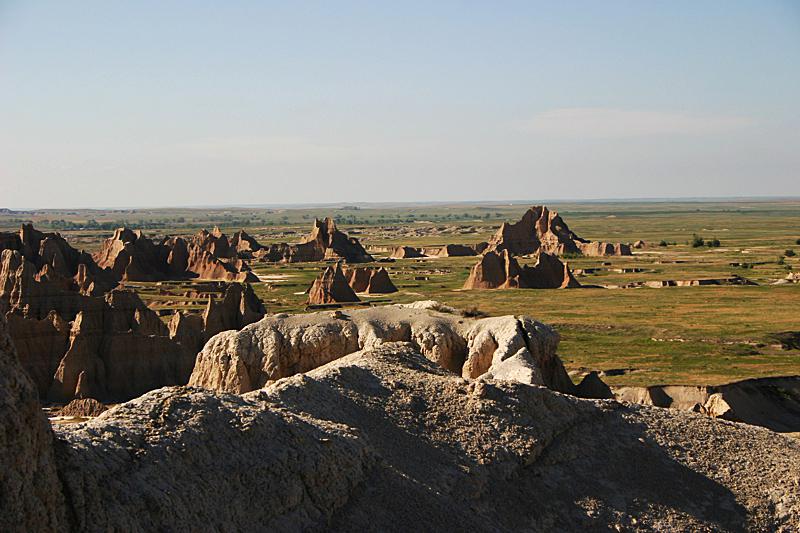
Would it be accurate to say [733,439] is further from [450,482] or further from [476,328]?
[476,328]

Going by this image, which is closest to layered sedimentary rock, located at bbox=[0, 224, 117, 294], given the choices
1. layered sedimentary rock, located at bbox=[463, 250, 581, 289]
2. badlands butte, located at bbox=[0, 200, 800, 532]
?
badlands butte, located at bbox=[0, 200, 800, 532]

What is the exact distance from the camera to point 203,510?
519 inches

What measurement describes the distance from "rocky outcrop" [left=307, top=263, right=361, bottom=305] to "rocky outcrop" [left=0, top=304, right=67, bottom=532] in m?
64.9

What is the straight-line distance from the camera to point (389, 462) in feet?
55.6

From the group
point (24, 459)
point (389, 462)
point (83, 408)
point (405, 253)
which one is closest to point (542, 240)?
point (405, 253)

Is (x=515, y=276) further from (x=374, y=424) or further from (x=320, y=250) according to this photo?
(x=374, y=424)

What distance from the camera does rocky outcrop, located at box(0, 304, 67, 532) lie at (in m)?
10.7

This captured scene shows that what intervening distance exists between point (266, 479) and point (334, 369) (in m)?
6.59

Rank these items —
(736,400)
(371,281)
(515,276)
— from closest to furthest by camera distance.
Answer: (736,400) < (371,281) < (515,276)

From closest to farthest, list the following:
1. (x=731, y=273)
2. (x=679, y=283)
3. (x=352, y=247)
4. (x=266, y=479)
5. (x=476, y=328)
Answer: (x=266, y=479)
(x=476, y=328)
(x=679, y=283)
(x=731, y=273)
(x=352, y=247)

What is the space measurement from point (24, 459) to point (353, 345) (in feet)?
68.2

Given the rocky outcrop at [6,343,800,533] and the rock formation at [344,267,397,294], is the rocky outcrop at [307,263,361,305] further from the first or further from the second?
the rocky outcrop at [6,343,800,533]

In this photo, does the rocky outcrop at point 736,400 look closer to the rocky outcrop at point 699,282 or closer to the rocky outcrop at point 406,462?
the rocky outcrop at point 406,462

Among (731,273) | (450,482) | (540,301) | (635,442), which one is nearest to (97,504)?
(450,482)
